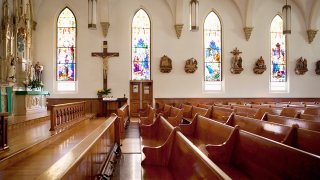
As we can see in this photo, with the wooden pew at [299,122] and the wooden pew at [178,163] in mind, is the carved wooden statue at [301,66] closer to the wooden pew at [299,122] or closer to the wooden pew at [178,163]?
the wooden pew at [299,122]

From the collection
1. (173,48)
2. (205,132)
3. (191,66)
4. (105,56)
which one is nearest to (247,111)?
(205,132)

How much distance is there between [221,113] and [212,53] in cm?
783

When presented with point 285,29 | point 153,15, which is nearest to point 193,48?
point 153,15

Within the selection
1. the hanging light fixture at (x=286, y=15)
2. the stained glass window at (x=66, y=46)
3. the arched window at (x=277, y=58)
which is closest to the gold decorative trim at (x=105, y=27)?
the stained glass window at (x=66, y=46)

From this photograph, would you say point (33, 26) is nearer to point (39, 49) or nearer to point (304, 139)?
point (39, 49)

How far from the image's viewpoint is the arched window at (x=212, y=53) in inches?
558

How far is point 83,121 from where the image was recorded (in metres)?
9.93

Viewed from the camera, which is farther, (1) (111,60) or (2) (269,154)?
(1) (111,60)

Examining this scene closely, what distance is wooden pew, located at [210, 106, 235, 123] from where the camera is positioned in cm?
634

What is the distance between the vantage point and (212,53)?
Result: 14188mm

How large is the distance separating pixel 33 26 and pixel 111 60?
3.79 meters

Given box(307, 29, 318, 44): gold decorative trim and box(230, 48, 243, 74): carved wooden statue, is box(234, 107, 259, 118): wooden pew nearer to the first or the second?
box(230, 48, 243, 74): carved wooden statue

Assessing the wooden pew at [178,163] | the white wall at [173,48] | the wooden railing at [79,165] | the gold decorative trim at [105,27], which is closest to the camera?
the wooden railing at [79,165]

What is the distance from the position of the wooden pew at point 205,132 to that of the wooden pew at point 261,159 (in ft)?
1.06
